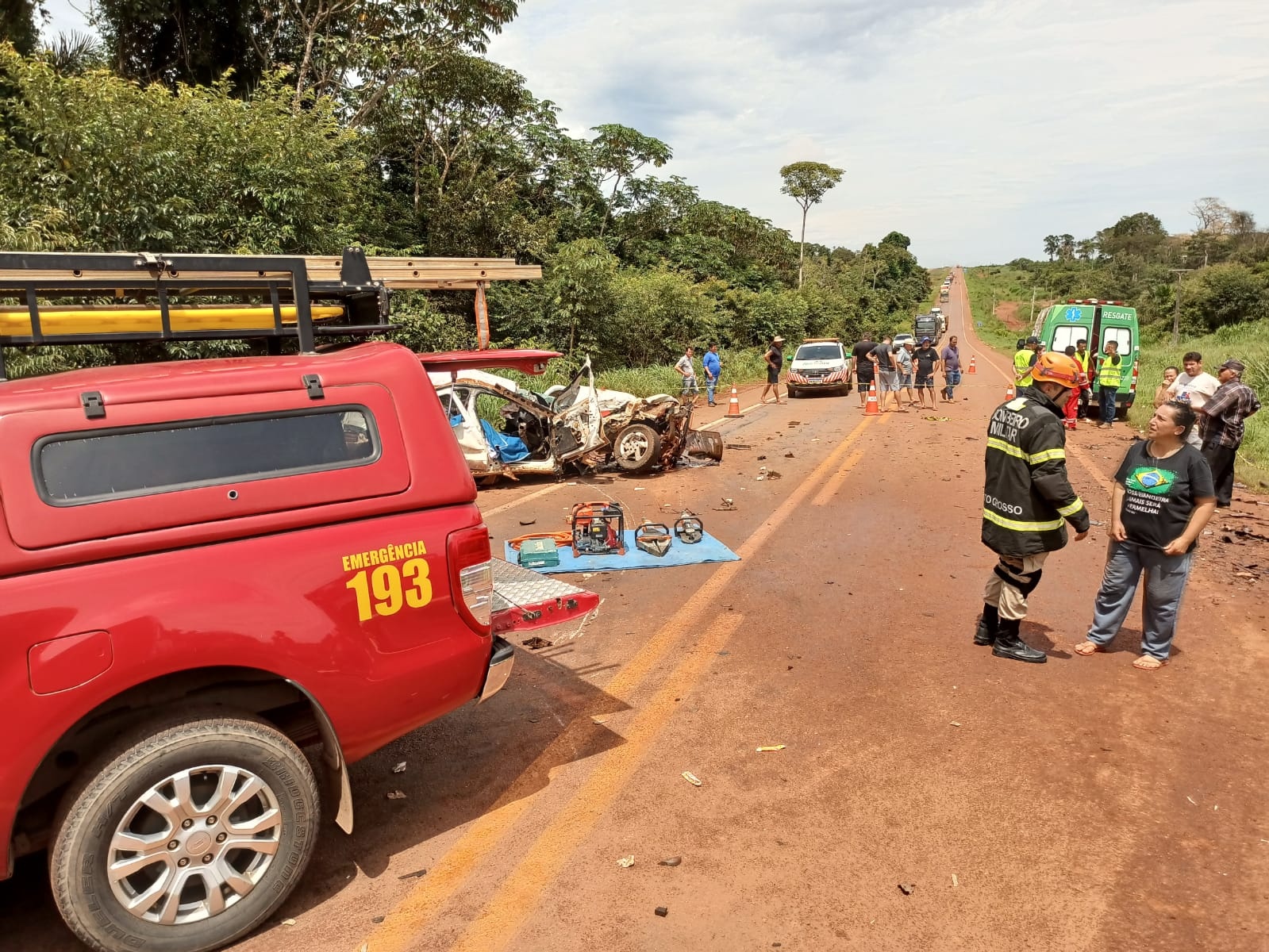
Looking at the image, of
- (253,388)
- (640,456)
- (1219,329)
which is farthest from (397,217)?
(1219,329)

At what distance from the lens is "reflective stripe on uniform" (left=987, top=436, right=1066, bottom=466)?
4871 mm

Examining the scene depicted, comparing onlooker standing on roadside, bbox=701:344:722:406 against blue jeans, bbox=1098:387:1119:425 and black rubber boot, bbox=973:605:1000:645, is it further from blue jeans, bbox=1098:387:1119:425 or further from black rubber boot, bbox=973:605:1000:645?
black rubber boot, bbox=973:605:1000:645

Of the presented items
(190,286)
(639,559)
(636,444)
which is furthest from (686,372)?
(190,286)

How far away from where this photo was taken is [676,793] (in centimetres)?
380

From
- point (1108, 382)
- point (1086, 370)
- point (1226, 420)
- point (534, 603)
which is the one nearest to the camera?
point (534, 603)

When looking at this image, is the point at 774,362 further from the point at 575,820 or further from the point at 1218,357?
the point at 1218,357

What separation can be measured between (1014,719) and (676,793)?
205 cm

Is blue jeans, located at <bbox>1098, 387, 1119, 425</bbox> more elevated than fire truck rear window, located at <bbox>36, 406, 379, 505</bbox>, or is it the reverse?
fire truck rear window, located at <bbox>36, 406, 379, 505</bbox>

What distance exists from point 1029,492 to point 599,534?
13.1 ft

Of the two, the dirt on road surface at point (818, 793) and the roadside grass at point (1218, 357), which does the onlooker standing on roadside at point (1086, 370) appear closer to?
the roadside grass at point (1218, 357)

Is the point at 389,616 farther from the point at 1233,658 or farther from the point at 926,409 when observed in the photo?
the point at 926,409

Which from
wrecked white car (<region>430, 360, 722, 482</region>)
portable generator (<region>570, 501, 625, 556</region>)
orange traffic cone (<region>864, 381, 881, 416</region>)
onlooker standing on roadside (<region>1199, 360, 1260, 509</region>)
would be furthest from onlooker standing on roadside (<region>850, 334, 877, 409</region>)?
portable generator (<region>570, 501, 625, 556</region>)

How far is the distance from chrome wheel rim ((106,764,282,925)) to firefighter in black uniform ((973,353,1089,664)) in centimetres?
439

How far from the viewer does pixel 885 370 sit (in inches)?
765
